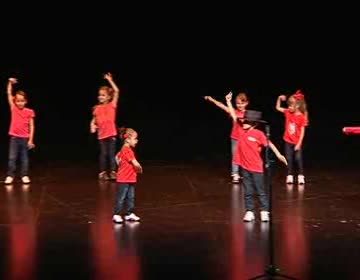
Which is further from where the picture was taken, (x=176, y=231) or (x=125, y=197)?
(x=125, y=197)

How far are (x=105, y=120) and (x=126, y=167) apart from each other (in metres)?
2.86

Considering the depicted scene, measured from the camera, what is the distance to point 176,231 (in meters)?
8.68

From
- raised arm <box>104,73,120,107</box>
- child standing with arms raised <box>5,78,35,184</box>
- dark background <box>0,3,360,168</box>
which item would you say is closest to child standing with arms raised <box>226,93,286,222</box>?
raised arm <box>104,73,120,107</box>

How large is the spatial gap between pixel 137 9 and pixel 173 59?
5.06 ft

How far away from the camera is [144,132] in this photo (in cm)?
1695

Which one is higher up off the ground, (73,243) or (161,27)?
(161,27)

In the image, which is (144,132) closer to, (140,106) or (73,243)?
(140,106)

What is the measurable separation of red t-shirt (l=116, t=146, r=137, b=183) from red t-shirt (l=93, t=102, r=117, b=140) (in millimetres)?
2771

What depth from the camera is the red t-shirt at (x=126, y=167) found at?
9.12 m

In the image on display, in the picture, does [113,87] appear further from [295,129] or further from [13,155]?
[295,129]

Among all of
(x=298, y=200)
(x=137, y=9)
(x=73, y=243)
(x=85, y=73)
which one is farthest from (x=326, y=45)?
(x=73, y=243)

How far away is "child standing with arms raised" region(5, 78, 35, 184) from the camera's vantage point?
37.5 ft

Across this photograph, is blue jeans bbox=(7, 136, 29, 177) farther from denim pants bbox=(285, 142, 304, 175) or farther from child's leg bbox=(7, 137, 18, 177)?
denim pants bbox=(285, 142, 304, 175)

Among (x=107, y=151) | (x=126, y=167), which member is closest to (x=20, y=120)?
(x=107, y=151)
